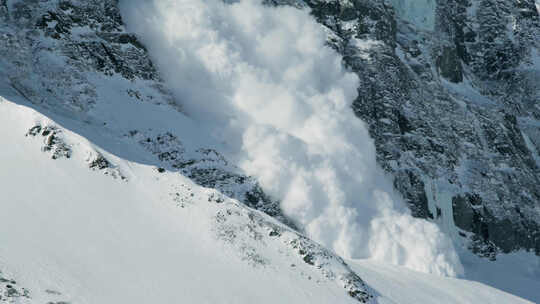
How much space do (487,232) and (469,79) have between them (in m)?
21.6

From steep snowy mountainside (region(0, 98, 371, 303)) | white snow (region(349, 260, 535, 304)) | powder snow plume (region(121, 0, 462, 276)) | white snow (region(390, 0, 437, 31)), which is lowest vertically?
steep snowy mountainside (region(0, 98, 371, 303))

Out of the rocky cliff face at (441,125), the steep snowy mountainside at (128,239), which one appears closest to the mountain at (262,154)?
the steep snowy mountainside at (128,239)

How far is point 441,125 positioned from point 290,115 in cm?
1817

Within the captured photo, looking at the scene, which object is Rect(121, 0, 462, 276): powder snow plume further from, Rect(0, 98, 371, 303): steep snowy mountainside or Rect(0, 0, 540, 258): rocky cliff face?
Rect(0, 98, 371, 303): steep snowy mountainside

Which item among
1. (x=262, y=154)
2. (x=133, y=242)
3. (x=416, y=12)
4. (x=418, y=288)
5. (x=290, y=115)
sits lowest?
(x=133, y=242)

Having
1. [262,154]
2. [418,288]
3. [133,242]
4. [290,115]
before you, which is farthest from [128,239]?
[290,115]

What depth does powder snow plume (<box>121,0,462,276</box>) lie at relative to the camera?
141 feet

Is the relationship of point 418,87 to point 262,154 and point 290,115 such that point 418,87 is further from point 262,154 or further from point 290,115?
point 262,154

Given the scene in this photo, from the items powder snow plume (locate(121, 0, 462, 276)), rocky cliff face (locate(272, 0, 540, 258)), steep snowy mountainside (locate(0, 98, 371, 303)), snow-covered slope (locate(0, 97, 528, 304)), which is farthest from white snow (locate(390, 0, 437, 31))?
steep snowy mountainside (locate(0, 98, 371, 303))

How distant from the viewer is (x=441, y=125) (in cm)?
5997

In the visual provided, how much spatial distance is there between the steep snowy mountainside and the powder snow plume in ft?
34.5

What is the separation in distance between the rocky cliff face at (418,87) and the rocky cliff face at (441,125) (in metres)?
0.12

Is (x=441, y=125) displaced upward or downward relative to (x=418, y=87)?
downward

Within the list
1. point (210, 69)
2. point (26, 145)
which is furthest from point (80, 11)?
point (26, 145)
